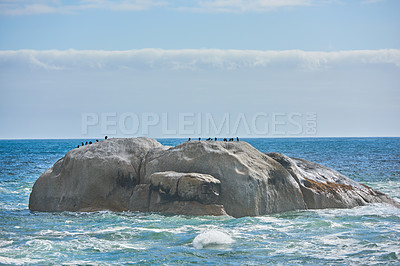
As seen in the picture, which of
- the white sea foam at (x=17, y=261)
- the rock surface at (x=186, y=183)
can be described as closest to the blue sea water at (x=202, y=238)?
the white sea foam at (x=17, y=261)

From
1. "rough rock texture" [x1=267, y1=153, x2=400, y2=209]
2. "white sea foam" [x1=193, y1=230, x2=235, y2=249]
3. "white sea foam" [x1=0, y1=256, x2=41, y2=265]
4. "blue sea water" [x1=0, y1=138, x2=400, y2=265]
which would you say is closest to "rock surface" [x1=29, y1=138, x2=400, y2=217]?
"rough rock texture" [x1=267, y1=153, x2=400, y2=209]

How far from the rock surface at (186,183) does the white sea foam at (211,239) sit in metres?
3.39

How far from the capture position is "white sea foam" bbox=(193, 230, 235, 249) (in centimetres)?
1320

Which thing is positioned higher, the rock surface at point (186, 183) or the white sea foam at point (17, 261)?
the rock surface at point (186, 183)

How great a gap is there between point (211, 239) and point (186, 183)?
388 centimetres

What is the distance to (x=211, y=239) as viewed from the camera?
526 inches

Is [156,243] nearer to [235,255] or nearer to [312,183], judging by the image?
Result: [235,255]

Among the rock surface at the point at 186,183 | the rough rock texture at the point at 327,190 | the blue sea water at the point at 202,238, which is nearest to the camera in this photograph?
the blue sea water at the point at 202,238

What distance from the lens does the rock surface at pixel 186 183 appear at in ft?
56.9

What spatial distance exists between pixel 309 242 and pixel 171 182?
18.5 ft

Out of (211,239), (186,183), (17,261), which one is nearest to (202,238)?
(211,239)

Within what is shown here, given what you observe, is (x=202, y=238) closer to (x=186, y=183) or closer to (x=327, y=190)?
(x=186, y=183)

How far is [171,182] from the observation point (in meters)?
17.3

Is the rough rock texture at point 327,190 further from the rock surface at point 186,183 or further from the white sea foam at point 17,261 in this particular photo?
the white sea foam at point 17,261
